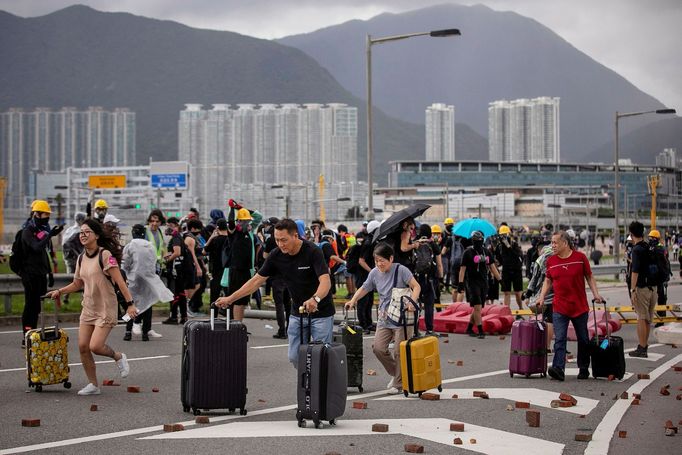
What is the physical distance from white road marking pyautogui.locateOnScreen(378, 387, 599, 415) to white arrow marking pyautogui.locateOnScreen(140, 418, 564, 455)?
1465 millimetres

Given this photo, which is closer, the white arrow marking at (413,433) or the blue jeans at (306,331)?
the white arrow marking at (413,433)

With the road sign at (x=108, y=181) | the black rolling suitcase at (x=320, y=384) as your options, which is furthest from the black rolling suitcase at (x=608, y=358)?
the road sign at (x=108, y=181)

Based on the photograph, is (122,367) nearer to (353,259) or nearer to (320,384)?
(320,384)

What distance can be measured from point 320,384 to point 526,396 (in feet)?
9.28

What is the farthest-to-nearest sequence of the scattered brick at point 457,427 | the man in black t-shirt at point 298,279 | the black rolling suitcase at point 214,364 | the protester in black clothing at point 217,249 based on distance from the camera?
the protester in black clothing at point 217,249
the man in black t-shirt at point 298,279
the black rolling suitcase at point 214,364
the scattered brick at point 457,427

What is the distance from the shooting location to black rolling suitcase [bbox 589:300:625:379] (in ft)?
39.1

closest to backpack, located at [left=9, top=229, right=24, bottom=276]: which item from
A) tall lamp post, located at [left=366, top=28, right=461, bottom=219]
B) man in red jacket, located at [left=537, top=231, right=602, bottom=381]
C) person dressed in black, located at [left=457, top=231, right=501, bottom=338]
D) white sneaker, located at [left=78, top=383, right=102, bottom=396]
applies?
white sneaker, located at [left=78, top=383, right=102, bottom=396]

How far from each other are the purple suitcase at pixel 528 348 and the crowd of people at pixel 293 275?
6.7 inches

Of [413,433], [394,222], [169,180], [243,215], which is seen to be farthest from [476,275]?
[169,180]

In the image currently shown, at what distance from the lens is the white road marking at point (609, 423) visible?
780cm

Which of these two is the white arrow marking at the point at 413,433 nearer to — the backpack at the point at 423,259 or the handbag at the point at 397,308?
the handbag at the point at 397,308

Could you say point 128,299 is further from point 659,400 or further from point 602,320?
point 602,320

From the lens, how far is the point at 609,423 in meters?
8.94

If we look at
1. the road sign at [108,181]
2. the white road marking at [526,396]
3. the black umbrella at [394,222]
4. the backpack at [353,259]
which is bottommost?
the white road marking at [526,396]
